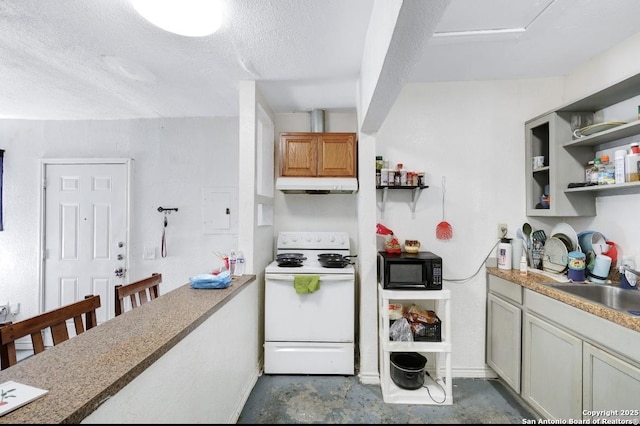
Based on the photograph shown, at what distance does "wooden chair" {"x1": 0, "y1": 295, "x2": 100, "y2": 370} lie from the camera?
101 cm

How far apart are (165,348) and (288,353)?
142 cm

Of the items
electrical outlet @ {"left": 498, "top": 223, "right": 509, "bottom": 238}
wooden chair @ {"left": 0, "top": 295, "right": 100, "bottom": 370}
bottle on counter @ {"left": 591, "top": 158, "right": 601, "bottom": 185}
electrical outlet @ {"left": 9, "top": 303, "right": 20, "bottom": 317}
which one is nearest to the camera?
wooden chair @ {"left": 0, "top": 295, "right": 100, "bottom": 370}

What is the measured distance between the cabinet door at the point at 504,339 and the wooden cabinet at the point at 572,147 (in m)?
0.83

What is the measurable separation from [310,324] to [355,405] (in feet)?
2.11

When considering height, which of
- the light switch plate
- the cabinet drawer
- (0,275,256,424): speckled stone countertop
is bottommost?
the cabinet drawer

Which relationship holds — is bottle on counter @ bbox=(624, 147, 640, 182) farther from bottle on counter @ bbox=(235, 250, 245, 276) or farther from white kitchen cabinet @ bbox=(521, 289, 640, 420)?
bottle on counter @ bbox=(235, 250, 245, 276)

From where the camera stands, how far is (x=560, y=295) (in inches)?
62.9

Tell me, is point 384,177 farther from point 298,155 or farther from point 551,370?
point 551,370

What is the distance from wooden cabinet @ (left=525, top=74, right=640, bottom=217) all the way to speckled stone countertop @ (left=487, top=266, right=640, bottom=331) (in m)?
0.54

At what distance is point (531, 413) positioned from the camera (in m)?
1.87

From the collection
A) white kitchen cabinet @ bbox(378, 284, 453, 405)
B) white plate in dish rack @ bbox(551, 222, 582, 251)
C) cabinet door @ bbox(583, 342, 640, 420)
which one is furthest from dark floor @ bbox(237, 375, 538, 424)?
white plate in dish rack @ bbox(551, 222, 582, 251)

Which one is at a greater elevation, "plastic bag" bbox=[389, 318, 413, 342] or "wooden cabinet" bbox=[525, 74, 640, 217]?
"wooden cabinet" bbox=[525, 74, 640, 217]

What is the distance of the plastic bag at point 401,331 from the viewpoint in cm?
201

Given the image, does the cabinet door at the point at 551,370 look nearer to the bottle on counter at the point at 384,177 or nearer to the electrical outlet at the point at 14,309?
the bottle on counter at the point at 384,177
